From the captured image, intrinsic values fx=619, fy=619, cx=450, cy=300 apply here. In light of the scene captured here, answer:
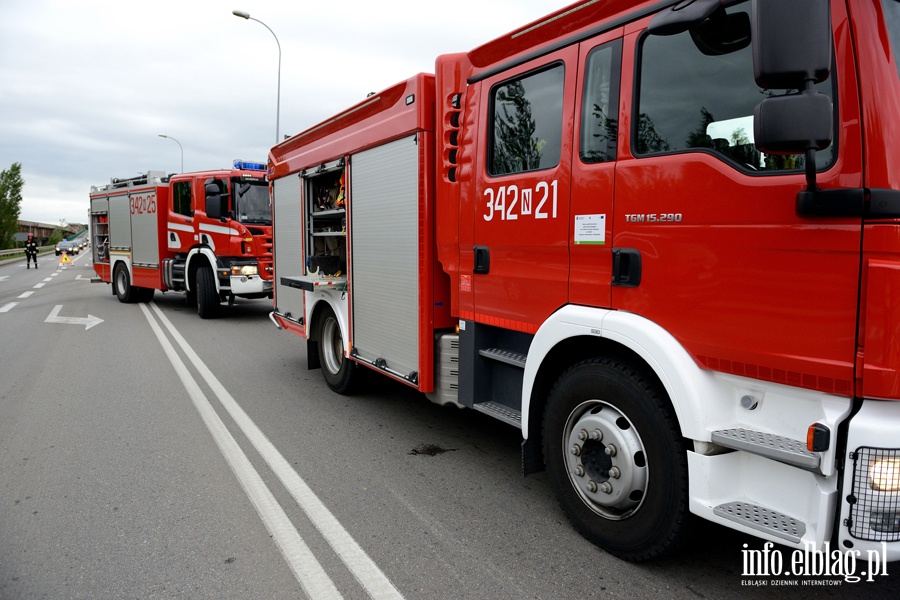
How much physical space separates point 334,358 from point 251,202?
6776 mm

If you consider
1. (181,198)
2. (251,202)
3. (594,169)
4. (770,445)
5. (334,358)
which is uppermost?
(181,198)

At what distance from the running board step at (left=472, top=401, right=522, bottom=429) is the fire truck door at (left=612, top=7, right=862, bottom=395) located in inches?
43.7

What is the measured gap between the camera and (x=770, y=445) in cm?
234

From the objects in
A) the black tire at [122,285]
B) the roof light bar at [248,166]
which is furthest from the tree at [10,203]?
the roof light bar at [248,166]

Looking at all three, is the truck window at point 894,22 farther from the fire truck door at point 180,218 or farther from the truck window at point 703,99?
the fire truck door at point 180,218

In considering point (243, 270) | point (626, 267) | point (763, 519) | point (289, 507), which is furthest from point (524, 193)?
point (243, 270)

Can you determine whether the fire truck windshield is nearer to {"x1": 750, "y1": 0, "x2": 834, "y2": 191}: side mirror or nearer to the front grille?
{"x1": 750, "y1": 0, "x2": 834, "y2": 191}: side mirror

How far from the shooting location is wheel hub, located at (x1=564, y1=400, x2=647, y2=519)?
288 cm

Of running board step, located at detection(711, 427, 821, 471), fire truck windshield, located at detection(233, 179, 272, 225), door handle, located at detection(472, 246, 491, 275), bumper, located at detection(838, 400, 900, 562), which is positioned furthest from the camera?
fire truck windshield, located at detection(233, 179, 272, 225)

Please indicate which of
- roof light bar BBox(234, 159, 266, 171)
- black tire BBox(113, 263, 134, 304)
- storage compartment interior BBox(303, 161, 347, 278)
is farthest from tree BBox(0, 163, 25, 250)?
storage compartment interior BBox(303, 161, 347, 278)

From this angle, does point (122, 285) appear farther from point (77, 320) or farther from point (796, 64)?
point (796, 64)

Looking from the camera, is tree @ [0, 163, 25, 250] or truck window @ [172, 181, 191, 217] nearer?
truck window @ [172, 181, 191, 217]

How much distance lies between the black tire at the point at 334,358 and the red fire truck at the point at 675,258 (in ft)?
5.76

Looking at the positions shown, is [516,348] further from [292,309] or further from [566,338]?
[292,309]
